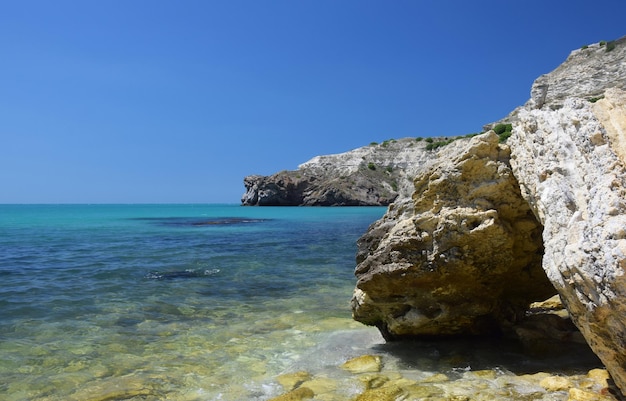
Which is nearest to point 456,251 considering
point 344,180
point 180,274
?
point 180,274

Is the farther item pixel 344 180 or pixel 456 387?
pixel 344 180

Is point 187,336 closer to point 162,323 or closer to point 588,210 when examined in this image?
point 162,323

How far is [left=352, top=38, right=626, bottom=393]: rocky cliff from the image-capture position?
3.70m

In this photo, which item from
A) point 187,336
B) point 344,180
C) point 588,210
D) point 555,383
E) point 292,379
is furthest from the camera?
point 344,180

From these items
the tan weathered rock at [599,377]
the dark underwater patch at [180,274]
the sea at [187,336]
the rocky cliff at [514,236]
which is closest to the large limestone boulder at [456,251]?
the rocky cliff at [514,236]

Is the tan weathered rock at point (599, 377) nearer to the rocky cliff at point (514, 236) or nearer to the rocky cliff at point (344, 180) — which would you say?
the rocky cliff at point (514, 236)

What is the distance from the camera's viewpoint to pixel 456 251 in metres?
6.59

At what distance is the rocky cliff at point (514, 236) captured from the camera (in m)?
3.70

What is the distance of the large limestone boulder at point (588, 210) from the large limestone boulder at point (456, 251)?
1.30 metres

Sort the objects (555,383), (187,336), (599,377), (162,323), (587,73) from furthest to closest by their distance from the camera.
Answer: (587,73)
(162,323)
(187,336)
(555,383)
(599,377)

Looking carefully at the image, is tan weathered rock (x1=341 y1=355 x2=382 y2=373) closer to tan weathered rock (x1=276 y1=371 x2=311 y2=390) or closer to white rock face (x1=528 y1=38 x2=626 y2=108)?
tan weathered rock (x1=276 y1=371 x2=311 y2=390)

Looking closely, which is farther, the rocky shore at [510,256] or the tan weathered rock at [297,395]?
the tan weathered rock at [297,395]

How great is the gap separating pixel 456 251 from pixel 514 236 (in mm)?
879

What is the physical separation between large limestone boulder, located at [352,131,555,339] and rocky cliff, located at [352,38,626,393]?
0.05 feet
